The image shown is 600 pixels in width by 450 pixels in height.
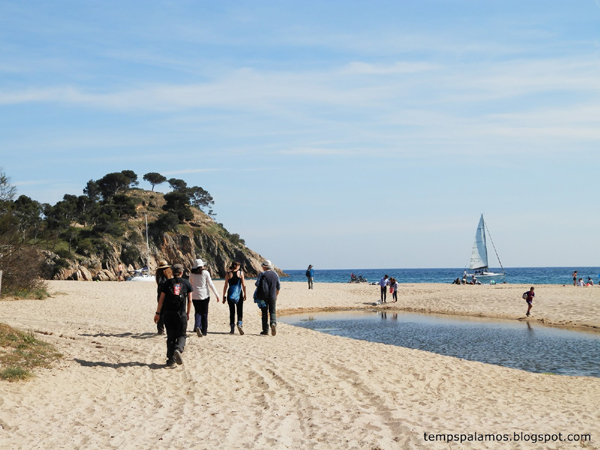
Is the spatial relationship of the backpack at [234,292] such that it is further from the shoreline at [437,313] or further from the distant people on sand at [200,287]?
the shoreline at [437,313]

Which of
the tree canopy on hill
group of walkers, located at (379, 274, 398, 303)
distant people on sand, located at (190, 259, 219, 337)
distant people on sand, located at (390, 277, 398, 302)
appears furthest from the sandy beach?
the tree canopy on hill

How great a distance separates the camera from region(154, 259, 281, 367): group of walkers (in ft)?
31.4

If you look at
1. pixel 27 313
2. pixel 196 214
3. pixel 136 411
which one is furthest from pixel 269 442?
pixel 196 214

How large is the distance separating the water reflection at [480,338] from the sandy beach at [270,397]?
287 cm

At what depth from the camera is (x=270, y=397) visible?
25.7 ft

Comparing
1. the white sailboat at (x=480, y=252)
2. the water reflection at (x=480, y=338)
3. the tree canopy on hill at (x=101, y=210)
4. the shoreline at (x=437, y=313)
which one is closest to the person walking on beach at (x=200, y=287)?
the water reflection at (x=480, y=338)

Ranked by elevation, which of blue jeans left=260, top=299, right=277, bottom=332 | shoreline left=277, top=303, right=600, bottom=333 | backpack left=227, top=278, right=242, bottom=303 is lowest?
shoreline left=277, top=303, right=600, bottom=333

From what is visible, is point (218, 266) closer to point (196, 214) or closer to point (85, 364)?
point (196, 214)

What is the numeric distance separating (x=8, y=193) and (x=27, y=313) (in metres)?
10.9

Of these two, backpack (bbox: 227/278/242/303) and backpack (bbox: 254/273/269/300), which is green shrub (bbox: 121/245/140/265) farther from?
backpack (bbox: 254/273/269/300)

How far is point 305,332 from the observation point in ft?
52.7

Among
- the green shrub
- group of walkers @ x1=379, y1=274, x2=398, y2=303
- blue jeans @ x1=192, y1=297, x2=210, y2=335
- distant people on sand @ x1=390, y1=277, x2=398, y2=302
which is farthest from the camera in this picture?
the green shrub

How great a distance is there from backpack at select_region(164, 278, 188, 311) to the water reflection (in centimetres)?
805

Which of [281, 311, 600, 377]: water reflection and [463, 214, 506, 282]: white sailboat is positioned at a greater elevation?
[463, 214, 506, 282]: white sailboat
